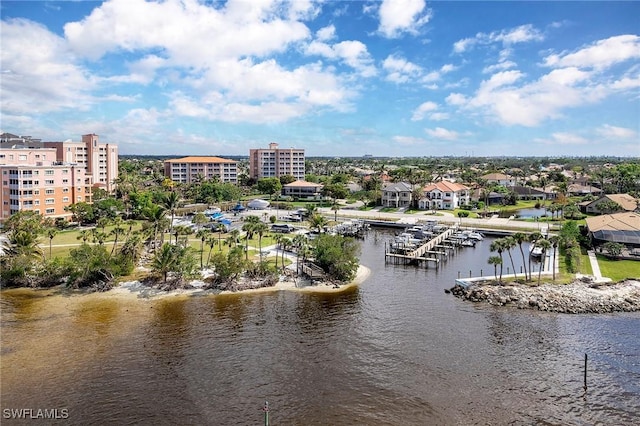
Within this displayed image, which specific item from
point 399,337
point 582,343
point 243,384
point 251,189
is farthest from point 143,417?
point 251,189

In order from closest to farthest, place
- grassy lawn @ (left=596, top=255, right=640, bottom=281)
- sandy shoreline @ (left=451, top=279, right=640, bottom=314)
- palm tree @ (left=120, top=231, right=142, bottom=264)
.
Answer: sandy shoreline @ (left=451, top=279, right=640, bottom=314) < grassy lawn @ (left=596, top=255, right=640, bottom=281) < palm tree @ (left=120, top=231, right=142, bottom=264)

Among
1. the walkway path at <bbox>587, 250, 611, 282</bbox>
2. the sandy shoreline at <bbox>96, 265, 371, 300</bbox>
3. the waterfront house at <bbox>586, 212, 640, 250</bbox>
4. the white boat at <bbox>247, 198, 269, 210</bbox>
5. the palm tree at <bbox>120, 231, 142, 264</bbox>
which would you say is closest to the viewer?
the sandy shoreline at <bbox>96, 265, 371, 300</bbox>

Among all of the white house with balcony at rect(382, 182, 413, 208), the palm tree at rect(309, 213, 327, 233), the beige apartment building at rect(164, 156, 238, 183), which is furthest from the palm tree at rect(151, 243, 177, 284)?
the beige apartment building at rect(164, 156, 238, 183)

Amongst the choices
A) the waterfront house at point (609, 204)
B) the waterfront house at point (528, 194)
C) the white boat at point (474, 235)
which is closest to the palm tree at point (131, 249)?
the white boat at point (474, 235)

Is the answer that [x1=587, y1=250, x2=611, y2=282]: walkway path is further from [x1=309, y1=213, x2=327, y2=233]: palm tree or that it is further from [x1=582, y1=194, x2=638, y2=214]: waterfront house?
[x1=309, y1=213, x2=327, y2=233]: palm tree

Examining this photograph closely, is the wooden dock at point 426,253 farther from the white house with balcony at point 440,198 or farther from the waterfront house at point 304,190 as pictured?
the waterfront house at point 304,190

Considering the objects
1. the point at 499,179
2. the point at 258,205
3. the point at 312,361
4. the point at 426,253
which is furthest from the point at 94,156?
the point at 499,179

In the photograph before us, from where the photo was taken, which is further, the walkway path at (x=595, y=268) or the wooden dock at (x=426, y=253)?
the wooden dock at (x=426, y=253)
